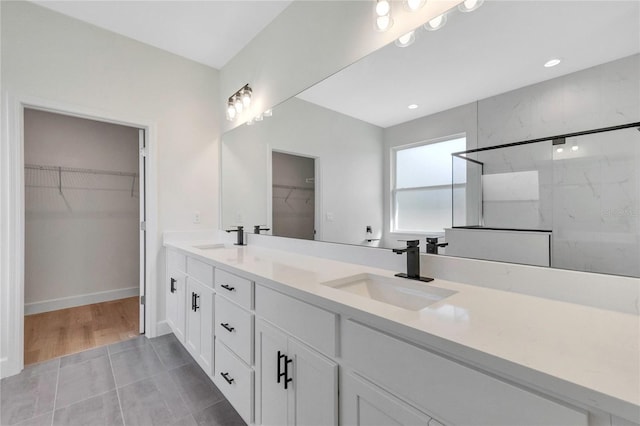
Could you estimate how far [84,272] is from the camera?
342 centimetres

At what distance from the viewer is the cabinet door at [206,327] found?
169cm

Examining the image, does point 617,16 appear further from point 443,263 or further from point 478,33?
point 443,263

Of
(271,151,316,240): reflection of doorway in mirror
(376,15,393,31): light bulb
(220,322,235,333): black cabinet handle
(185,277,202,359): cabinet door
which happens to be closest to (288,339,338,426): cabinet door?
(220,322,235,333): black cabinet handle

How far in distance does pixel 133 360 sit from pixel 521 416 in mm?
2553

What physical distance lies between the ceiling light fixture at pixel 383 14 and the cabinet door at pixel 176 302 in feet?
6.96

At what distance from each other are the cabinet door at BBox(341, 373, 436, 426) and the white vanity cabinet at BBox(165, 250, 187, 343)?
5.49ft

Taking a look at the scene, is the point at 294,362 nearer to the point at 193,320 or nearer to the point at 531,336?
the point at 531,336

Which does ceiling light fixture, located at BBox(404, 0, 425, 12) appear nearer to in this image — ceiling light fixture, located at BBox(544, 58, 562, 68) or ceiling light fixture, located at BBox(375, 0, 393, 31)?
ceiling light fixture, located at BBox(375, 0, 393, 31)

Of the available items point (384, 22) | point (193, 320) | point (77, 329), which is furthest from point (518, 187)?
point (77, 329)

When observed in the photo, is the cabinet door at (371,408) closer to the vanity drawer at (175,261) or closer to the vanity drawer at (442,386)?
the vanity drawer at (442,386)

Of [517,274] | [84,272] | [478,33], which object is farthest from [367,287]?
[84,272]

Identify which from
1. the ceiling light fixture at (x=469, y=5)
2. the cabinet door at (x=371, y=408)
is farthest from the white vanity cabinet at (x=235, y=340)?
the ceiling light fixture at (x=469, y=5)

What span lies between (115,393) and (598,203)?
2.60 m

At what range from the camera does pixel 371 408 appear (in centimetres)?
80
